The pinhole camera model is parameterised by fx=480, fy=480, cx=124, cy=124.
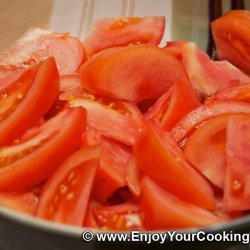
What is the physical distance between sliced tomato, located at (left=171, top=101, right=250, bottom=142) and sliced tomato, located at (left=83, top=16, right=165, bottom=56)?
1.22ft

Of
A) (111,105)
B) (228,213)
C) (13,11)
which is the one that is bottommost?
(228,213)

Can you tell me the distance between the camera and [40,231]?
0.74m

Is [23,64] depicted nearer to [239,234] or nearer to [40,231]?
[40,231]

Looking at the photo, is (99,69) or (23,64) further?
(23,64)

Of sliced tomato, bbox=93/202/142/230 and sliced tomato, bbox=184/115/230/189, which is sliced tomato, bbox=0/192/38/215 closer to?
sliced tomato, bbox=93/202/142/230

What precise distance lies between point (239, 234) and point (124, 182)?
0.75 ft

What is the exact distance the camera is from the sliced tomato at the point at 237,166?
2.82 feet

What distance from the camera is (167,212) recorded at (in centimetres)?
79

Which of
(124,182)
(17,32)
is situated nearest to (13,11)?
(17,32)

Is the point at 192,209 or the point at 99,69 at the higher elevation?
the point at 99,69

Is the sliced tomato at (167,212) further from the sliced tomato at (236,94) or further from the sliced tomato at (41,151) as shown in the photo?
the sliced tomato at (236,94)

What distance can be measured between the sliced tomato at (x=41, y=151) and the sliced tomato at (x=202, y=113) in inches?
7.8

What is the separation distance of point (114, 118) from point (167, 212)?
284mm
